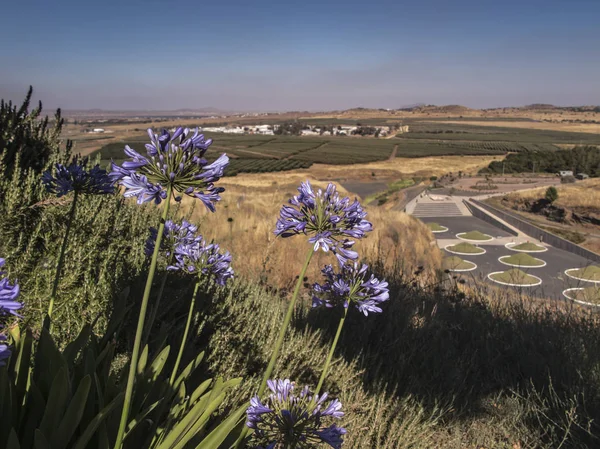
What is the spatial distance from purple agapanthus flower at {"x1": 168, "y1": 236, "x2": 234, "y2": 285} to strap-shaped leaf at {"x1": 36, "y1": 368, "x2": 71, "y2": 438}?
2.39ft

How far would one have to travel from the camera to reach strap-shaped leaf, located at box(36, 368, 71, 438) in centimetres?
143

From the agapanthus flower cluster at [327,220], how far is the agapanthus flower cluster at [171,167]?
384 mm

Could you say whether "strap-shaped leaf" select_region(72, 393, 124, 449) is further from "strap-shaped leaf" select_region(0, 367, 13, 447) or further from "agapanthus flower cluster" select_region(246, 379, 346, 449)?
"agapanthus flower cluster" select_region(246, 379, 346, 449)

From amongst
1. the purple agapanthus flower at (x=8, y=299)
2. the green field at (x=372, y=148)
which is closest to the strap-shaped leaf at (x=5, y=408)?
the purple agapanthus flower at (x=8, y=299)

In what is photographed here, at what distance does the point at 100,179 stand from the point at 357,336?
2.94 m

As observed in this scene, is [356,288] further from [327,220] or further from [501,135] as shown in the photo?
[501,135]

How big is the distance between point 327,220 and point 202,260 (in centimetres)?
77

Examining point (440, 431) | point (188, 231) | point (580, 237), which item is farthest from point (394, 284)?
point (580, 237)

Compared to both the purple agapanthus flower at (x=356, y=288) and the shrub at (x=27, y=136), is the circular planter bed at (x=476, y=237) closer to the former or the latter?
the shrub at (x=27, y=136)

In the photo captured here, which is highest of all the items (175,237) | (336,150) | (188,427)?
(336,150)

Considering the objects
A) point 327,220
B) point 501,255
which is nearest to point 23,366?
point 327,220

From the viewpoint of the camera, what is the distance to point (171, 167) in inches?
52.5

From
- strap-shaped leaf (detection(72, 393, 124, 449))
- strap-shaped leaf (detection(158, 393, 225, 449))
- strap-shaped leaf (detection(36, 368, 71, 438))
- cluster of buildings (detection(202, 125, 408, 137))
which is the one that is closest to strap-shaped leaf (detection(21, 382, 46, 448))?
strap-shaped leaf (detection(36, 368, 71, 438))

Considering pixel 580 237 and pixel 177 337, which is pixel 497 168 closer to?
pixel 580 237
